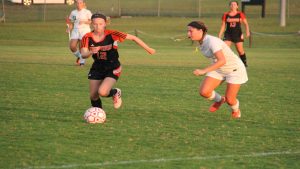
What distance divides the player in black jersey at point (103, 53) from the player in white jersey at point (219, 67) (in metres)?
1.10

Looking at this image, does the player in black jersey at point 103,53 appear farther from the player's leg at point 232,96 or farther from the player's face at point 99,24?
the player's leg at point 232,96

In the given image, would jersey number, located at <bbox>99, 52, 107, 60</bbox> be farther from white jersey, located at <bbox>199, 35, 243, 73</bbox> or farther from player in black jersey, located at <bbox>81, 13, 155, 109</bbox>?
white jersey, located at <bbox>199, 35, 243, 73</bbox>

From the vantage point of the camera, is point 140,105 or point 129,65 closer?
point 140,105

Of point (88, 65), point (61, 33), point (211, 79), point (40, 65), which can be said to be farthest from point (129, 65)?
point (61, 33)

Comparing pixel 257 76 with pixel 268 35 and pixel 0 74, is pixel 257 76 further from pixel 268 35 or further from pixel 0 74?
pixel 268 35

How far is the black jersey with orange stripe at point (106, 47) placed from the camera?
12.5 m

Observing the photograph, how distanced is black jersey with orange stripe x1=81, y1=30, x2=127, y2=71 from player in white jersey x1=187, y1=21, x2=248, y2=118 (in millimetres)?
1542

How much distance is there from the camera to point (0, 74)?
20781 mm

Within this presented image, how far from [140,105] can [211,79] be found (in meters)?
2.08

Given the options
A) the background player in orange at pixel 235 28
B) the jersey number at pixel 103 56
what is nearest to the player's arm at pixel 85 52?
the jersey number at pixel 103 56

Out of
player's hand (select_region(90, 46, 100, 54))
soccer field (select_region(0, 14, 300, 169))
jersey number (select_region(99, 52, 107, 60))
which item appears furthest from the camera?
jersey number (select_region(99, 52, 107, 60))

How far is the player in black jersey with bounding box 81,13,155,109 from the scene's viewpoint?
40.7 feet

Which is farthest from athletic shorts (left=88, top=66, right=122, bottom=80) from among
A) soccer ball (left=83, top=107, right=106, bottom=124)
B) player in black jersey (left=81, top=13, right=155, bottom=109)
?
soccer ball (left=83, top=107, right=106, bottom=124)

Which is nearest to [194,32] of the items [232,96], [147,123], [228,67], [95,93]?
[228,67]
